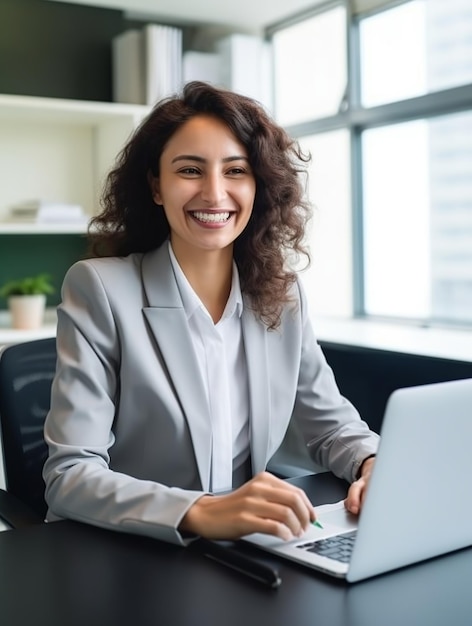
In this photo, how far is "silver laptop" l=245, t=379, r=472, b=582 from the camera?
0.93 meters

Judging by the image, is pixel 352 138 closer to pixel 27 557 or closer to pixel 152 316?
pixel 152 316

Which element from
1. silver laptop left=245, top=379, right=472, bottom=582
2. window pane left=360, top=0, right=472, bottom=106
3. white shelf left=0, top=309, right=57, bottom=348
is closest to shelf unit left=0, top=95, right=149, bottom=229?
white shelf left=0, top=309, right=57, bottom=348

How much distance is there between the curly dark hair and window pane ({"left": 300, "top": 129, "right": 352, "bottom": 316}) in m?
1.72

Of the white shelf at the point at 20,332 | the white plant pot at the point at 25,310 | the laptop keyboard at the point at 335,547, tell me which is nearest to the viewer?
the laptop keyboard at the point at 335,547

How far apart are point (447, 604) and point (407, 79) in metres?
2.54

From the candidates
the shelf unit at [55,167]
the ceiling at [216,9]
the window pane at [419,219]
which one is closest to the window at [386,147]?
the window pane at [419,219]

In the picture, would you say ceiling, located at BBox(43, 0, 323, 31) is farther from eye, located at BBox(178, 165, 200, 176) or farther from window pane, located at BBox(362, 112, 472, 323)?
eye, located at BBox(178, 165, 200, 176)

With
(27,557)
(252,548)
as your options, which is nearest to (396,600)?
(252,548)

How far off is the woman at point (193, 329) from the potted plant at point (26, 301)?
1.50 meters

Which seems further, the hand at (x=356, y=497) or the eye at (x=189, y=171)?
the eye at (x=189, y=171)

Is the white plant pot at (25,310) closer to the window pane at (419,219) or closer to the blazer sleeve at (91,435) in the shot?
the window pane at (419,219)

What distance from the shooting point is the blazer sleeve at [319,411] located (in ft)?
5.14

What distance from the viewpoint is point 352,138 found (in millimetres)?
3357

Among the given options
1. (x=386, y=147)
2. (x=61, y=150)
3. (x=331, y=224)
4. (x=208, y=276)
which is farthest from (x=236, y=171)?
(x=61, y=150)
